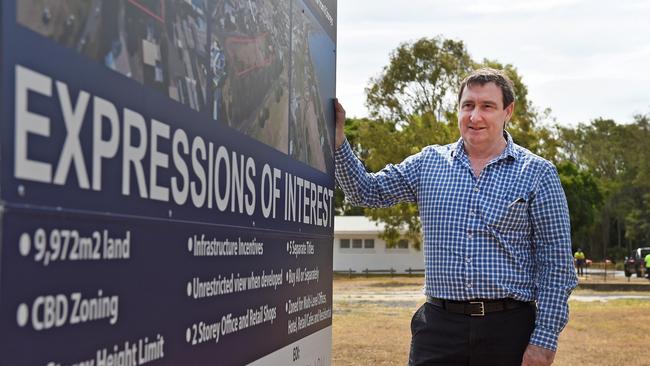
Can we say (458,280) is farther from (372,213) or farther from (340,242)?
(340,242)

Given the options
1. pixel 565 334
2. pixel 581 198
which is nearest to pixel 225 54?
pixel 565 334

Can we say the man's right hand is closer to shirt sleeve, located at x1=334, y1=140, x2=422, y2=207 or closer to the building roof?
shirt sleeve, located at x1=334, y1=140, x2=422, y2=207

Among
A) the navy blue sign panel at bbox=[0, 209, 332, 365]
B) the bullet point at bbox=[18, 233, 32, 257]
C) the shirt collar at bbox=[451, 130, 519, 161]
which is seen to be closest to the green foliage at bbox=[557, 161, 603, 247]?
the shirt collar at bbox=[451, 130, 519, 161]

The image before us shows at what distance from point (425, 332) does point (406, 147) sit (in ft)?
118

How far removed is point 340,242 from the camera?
58156 mm

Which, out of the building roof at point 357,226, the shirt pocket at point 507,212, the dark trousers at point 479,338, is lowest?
the dark trousers at point 479,338

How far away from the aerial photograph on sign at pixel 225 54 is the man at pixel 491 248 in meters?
0.64

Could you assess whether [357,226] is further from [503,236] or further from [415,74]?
[503,236]

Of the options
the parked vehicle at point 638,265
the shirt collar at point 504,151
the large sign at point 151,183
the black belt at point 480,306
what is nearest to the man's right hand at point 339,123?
the shirt collar at point 504,151

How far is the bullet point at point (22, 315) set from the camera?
5.64 feet

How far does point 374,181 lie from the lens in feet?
16.2

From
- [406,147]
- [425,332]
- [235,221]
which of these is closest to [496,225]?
[425,332]

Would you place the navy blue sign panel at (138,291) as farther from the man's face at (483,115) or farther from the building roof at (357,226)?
the building roof at (357,226)

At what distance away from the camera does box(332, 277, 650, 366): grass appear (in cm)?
1328
